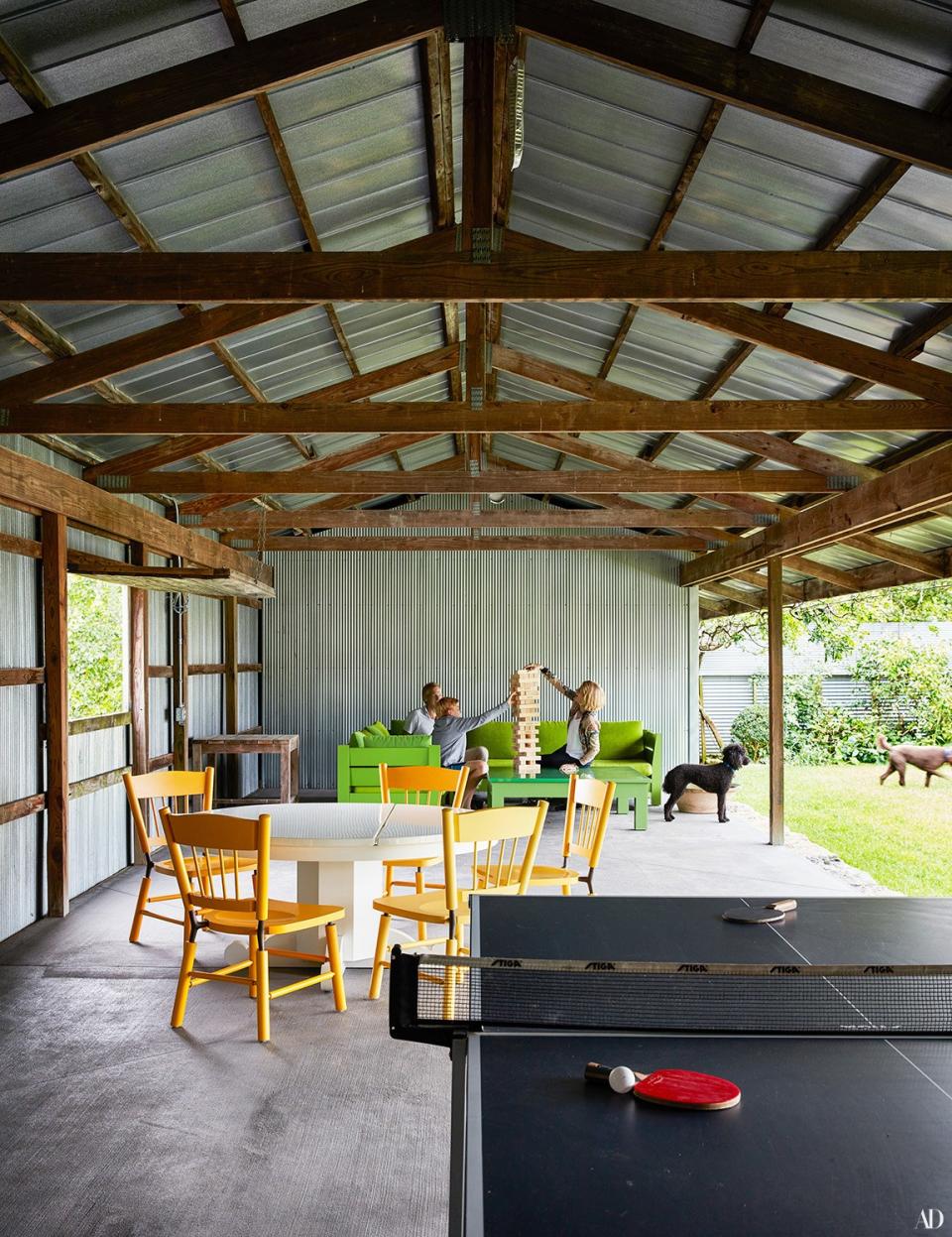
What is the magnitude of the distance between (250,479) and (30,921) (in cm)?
411

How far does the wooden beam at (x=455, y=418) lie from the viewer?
6461 mm

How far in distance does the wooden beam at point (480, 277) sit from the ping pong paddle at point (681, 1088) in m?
3.57

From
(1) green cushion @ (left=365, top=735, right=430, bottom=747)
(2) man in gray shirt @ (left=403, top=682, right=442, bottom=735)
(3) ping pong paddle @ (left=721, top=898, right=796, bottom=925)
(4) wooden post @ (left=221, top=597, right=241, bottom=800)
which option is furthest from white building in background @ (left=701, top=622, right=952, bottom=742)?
(3) ping pong paddle @ (left=721, top=898, right=796, bottom=925)

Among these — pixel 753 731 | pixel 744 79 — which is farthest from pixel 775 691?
pixel 753 731

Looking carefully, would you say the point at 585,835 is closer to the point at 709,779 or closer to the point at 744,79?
the point at 744,79

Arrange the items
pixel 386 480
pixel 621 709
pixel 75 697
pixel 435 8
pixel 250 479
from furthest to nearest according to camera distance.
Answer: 1. pixel 621 709
2. pixel 386 480
3. pixel 250 479
4. pixel 75 697
5. pixel 435 8

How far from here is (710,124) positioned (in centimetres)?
484

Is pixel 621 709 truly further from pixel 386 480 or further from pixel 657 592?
pixel 386 480

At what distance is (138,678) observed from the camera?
9492 millimetres

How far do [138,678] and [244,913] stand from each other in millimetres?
5004

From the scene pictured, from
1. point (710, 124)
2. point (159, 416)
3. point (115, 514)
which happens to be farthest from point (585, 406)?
point (115, 514)

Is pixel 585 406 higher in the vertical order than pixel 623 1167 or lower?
higher

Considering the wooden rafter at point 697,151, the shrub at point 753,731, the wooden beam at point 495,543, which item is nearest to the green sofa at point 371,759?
the wooden beam at point 495,543

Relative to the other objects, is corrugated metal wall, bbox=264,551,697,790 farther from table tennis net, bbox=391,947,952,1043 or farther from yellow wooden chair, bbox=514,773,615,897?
table tennis net, bbox=391,947,952,1043
